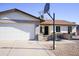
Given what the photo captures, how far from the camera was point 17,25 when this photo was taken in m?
19.9

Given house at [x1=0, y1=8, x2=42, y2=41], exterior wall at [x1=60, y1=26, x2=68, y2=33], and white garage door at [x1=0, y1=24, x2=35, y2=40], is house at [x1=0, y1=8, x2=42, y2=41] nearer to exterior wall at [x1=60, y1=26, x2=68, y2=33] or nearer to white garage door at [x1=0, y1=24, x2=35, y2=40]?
white garage door at [x1=0, y1=24, x2=35, y2=40]

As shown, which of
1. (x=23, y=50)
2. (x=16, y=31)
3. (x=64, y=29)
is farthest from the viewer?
(x=64, y=29)

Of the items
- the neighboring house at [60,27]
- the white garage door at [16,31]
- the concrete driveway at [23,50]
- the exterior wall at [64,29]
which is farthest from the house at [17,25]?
the concrete driveway at [23,50]

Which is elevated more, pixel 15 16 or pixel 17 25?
pixel 15 16

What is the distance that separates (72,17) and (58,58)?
11.3 meters

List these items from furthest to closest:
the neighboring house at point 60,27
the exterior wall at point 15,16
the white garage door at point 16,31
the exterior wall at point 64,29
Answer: the exterior wall at point 64,29
the neighboring house at point 60,27
the exterior wall at point 15,16
the white garage door at point 16,31

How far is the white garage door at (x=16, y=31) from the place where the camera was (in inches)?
776

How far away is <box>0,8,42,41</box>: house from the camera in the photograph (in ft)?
64.7

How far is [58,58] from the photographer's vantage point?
937cm

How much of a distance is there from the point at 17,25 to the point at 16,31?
1.85 feet

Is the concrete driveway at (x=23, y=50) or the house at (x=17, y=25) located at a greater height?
the house at (x=17, y=25)

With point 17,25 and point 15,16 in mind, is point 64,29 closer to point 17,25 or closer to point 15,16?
point 17,25

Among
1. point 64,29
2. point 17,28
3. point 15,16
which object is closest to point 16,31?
point 17,28

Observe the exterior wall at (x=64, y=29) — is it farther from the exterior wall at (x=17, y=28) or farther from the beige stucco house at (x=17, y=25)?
the exterior wall at (x=17, y=28)
